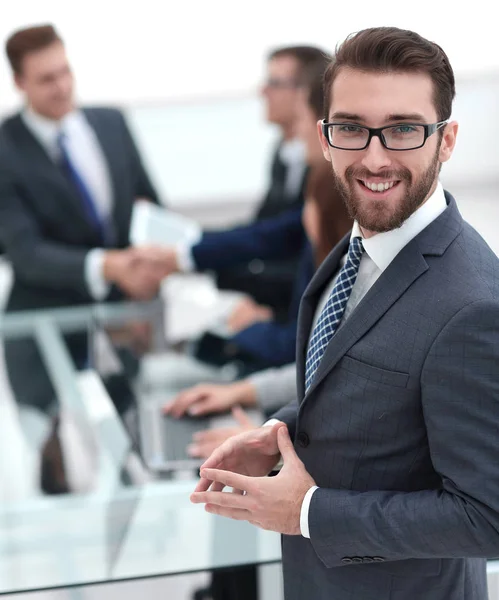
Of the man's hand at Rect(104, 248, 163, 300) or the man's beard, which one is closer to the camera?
the man's beard

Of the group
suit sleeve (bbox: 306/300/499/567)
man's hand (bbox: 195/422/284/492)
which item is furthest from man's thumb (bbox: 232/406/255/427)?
suit sleeve (bbox: 306/300/499/567)

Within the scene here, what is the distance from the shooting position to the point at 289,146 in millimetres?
4172

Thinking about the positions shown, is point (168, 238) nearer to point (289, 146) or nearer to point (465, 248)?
point (289, 146)

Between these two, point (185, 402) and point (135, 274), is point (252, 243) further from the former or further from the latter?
point (185, 402)

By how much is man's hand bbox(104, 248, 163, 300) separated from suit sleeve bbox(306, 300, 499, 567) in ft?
7.30

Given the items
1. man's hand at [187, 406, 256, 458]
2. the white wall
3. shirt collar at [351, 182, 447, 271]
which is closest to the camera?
shirt collar at [351, 182, 447, 271]

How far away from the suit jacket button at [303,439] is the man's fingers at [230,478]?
0.11m

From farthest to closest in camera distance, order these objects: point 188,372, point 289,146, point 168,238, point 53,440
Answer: point 289,146
point 168,238
point 188,372
point 53,440

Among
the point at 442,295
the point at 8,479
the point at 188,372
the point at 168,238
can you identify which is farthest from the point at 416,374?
the point at 168,238

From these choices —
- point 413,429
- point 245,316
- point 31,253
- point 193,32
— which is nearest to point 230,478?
point 413,429

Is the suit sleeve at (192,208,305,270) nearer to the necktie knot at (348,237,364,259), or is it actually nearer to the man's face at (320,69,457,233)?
the necktie knot at (348,237,364,259)

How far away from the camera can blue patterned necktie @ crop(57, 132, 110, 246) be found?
3.36 metres

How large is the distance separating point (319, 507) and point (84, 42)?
774 cm

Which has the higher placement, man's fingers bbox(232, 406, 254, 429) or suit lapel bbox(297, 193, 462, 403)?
suit lapel bbox(297, 193, 462, 403)
